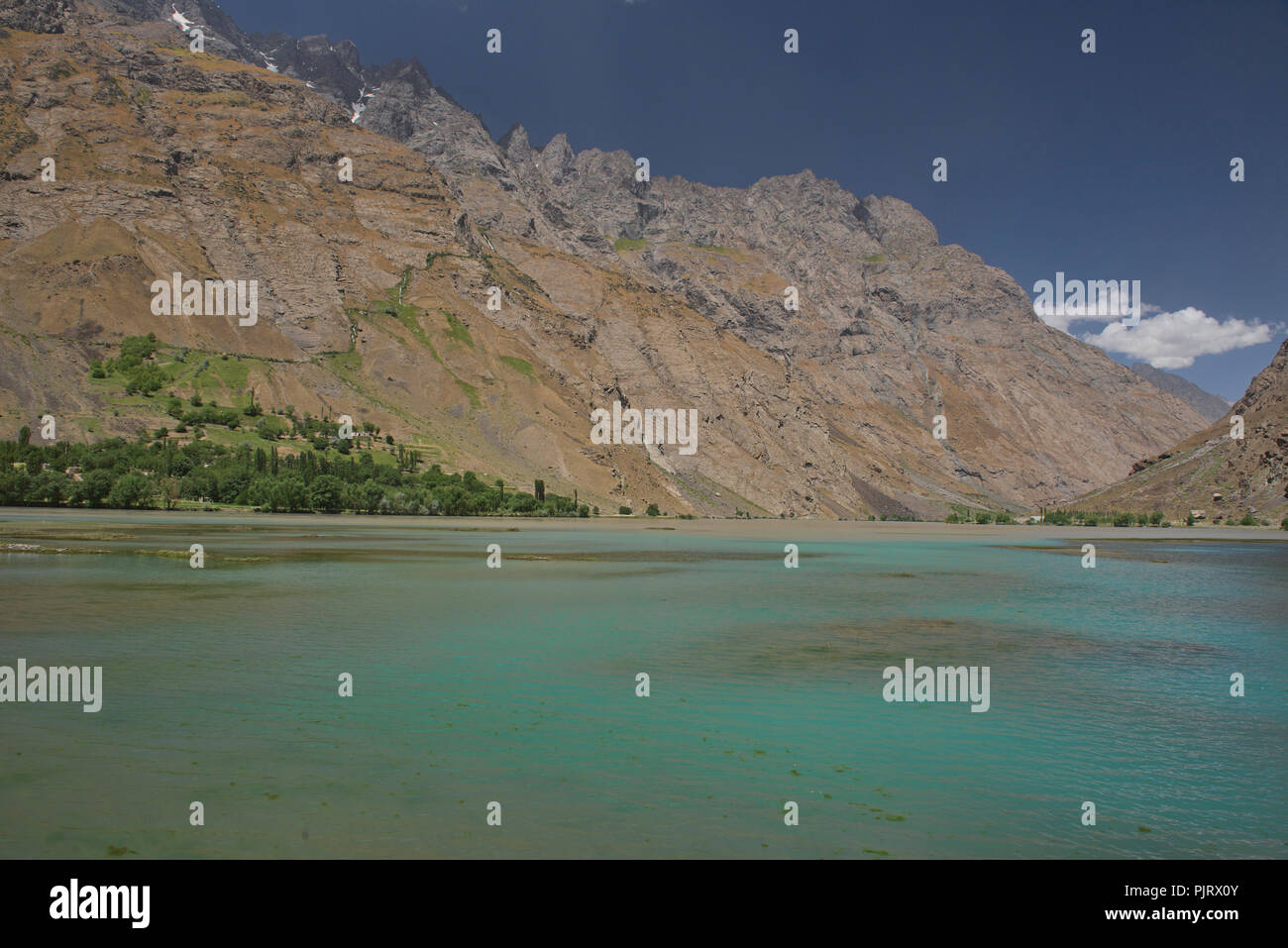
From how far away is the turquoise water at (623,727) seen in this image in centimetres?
1142

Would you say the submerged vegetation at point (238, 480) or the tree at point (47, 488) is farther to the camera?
the submerged vegetation at point (238, 480)

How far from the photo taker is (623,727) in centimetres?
1691

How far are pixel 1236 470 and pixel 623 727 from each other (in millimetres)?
190875

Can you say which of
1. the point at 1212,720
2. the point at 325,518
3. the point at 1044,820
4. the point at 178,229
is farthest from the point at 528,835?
the point at 178,229

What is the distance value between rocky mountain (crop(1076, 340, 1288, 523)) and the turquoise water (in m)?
144

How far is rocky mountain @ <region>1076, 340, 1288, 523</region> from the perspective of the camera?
154375 millimetres

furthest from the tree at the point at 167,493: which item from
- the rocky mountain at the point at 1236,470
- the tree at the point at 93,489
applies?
the rocky mountain at the point at 1236,470

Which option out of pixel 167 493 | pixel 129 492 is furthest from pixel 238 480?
pixel 129 492

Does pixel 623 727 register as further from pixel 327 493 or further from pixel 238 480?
pixel 238 480

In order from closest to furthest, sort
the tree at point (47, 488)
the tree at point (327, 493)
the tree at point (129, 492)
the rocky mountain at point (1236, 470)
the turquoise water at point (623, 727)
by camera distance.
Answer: the turquoise water at point (623, 727)
the tree at point (47, 488)
the tree at point (129, 492)
the tree at point (327, 493)
the rocky mountain at point (1236, 470)

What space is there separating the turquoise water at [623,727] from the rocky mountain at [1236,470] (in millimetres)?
143866

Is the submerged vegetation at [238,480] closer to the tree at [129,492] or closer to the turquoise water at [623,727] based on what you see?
the tree at [129,492]
